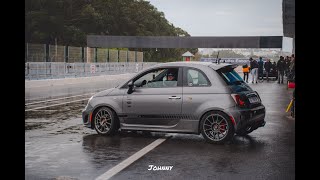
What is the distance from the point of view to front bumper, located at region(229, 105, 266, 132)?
8984 mm

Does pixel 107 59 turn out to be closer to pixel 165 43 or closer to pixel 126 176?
pixel 165 43

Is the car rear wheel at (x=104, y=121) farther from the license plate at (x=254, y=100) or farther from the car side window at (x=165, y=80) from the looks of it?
the license plate at (x=254, y=100)

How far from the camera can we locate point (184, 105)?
938 cm

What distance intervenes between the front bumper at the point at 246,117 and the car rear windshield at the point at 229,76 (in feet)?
2.03

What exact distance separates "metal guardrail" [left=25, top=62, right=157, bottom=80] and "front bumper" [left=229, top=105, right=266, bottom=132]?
68.8ft

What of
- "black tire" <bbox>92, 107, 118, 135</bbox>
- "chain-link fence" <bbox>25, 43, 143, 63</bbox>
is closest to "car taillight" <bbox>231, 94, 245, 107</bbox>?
"black tire" <bbox>92, 107, 118, 135</bbox>

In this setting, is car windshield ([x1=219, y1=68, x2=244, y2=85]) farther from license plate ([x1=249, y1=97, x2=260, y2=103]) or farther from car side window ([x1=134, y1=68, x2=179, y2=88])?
car side window ([x1=134, y1=68, x2=179, y2=88])

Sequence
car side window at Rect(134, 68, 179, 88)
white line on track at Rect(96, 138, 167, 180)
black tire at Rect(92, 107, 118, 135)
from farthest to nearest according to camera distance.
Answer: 1. black tire at Rect(92, 107, 118, 135)
2. car side window at Rect(134, 68, 179, 88)
3. white line on track at Rect(96, 138, 167, 180)

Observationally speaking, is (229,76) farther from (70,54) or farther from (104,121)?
(70,54)

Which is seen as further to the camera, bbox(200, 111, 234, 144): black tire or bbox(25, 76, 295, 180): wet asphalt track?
bbox(200, 111, 234, 144): black tire

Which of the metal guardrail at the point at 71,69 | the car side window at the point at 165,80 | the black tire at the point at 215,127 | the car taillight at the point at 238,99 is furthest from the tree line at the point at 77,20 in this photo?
the car taillight at the point at 238,99
